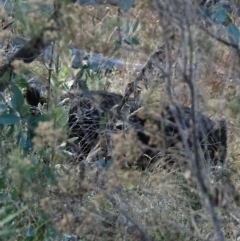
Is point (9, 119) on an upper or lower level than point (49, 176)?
upper

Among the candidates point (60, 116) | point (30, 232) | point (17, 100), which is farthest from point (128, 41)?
point (30, 232)

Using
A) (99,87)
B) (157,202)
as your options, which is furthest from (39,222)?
(99,87)

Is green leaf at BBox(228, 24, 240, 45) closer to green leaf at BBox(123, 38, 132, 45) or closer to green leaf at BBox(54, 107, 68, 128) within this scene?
green leaf at BBox(123, 38, 132, 45)

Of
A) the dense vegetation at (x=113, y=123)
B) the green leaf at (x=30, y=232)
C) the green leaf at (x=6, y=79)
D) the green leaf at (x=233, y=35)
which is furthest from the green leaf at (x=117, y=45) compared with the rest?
the green leaf at (x=30, y=232)

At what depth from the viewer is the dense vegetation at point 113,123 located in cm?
223

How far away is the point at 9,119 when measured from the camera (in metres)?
2.72

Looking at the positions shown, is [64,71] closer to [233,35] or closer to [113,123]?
[113,123]

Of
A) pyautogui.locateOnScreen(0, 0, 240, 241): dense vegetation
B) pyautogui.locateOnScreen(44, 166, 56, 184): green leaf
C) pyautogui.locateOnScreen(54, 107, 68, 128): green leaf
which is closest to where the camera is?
Answer: pyautogui.locateOnScreen(0, 0, 240, 241): dense vegetation

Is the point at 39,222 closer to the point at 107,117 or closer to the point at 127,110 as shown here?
the point at 107,117

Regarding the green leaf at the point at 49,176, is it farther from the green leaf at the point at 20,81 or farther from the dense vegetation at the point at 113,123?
the green leaf at the point at 20,81

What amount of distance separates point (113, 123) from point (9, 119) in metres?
1.15

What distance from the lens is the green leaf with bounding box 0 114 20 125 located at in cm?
271

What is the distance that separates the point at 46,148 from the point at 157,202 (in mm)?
741

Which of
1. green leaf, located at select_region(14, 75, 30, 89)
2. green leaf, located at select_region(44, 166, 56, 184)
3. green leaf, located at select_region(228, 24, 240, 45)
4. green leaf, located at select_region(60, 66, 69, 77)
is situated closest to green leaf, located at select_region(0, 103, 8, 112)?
green leaf, located at select_region(14, 75, 30, 89)
